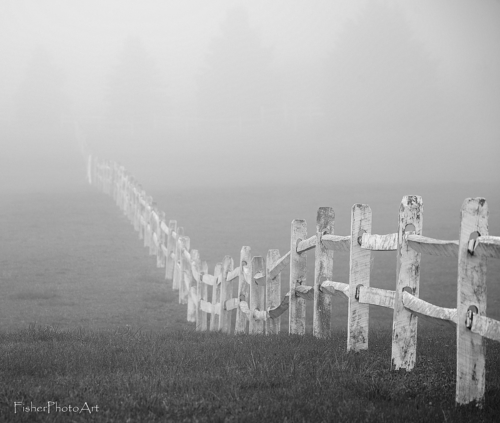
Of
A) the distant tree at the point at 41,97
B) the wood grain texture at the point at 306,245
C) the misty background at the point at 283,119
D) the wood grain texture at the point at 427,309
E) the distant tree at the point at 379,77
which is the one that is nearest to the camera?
the wood grain texture at the point at 427,309

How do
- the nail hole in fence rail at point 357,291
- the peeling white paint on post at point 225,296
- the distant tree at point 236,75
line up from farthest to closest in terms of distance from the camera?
the distant tree at point 236,75 < the peeling white paint on post at point 225,296 < the nail hole in fence rail at point 357,291

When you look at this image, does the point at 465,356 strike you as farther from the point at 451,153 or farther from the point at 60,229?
the point at 451,153

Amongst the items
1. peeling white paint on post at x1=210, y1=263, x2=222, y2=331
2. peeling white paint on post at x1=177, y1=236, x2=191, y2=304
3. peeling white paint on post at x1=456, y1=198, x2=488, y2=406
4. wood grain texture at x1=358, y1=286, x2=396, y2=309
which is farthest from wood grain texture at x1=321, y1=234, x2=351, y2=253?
peeling white paint on post at x1=177, y1=236, x2=191, y2=304

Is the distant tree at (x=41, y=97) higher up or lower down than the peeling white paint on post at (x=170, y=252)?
higher up

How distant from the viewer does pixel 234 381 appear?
5.70 meters

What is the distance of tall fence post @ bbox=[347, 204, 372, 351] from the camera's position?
718 cm

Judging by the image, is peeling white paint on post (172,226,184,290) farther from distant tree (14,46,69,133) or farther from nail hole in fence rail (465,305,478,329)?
distant tree (14,46,69,133)

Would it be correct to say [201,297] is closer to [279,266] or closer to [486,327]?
[279,266]

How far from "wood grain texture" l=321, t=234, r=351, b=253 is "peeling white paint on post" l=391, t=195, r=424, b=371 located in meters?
1.11

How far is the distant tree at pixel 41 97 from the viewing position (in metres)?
84.8

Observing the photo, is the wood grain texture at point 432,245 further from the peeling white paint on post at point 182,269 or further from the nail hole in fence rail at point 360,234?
the peeling white paint on post at point 182,269

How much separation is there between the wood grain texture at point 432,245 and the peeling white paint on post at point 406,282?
122 millimetres

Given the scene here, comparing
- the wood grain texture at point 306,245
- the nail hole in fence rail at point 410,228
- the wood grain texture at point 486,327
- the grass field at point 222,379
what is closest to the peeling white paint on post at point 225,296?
the grass field at point 222,379

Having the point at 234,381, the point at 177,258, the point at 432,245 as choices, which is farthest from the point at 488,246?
the point at 177,258
